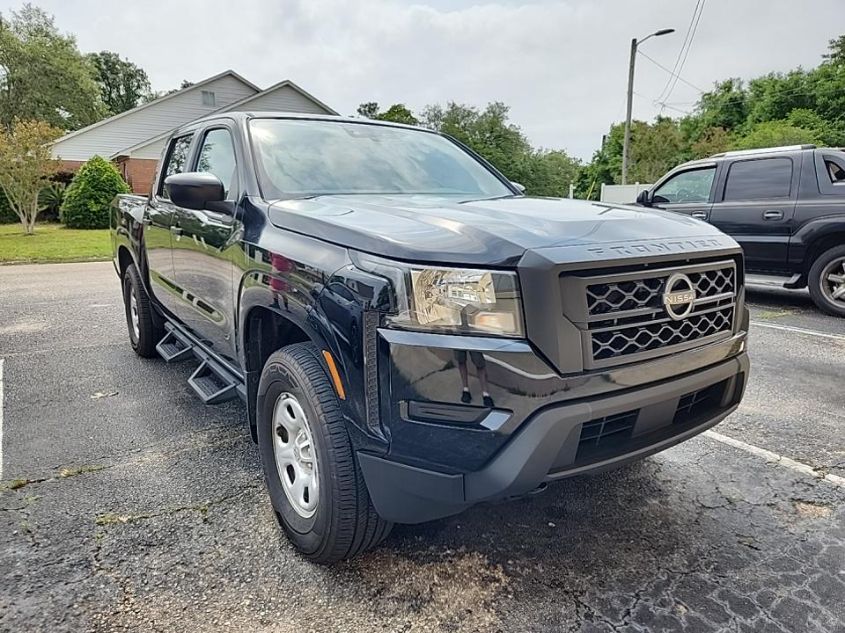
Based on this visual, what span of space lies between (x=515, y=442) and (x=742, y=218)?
23.2 ft

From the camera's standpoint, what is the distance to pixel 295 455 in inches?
94.7

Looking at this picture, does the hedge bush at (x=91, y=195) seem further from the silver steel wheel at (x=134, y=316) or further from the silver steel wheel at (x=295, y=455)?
the silver steel wheel at (x=295, y=455)

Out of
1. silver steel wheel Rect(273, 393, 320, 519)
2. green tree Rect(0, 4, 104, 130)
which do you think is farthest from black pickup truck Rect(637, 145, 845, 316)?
green tree Rect(0, 4, 104, 130)

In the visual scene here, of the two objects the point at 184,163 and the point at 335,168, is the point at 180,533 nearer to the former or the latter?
the point at 335,168

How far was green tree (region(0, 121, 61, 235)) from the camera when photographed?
16.3 meters

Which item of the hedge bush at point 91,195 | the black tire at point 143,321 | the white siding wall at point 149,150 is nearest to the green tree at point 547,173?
the white siding wall at point 149,150

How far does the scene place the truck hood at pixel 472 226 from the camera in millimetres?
1901

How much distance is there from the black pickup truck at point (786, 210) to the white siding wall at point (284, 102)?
76.9 feet

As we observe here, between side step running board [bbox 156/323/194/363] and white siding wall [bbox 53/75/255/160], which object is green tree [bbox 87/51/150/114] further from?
side step running board [bbox 156/323/194/363]

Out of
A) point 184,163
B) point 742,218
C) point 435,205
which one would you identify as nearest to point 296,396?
point 435,205

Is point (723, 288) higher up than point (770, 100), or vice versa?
point (770, 100)

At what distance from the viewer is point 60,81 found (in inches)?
1481

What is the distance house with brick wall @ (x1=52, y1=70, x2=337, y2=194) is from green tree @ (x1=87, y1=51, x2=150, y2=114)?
3367cm

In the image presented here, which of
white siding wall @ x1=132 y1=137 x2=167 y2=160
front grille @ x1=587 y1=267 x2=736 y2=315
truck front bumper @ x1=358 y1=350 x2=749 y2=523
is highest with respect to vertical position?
white siding wall @ x1=132 y1=137 x2=167 y2=160
